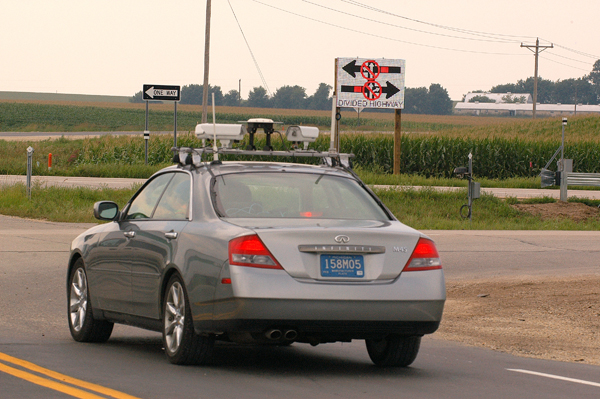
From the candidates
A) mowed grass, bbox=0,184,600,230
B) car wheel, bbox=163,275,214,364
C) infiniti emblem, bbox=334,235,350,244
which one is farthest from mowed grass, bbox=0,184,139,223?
infiniti emblem, bbox=334,235,350,244

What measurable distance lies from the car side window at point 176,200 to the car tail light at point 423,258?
1771 mm

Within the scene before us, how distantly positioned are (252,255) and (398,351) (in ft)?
5.43

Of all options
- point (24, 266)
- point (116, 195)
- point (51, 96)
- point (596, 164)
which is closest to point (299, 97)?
point (51, 96)

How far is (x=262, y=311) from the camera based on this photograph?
21.2 ft

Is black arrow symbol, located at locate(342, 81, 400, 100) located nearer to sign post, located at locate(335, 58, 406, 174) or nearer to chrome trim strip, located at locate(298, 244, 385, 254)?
sign post, located at locate(335, 58, 406, 174)

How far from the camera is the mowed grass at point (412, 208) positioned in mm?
22844

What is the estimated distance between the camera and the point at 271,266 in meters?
6.51

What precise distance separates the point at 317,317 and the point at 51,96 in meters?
183

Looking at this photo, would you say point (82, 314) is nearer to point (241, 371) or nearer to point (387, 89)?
point (241, 371)

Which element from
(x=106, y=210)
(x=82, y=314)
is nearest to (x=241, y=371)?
(x=106, y=210)

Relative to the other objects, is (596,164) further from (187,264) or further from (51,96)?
(51,96)

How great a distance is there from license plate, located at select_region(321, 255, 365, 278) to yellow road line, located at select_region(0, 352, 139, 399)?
1569 millimetres

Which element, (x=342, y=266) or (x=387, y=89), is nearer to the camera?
(x=342, y=266)

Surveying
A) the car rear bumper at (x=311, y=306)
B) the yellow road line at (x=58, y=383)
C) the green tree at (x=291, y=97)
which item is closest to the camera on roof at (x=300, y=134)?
the car rear bumper at (x=311, y=306)
